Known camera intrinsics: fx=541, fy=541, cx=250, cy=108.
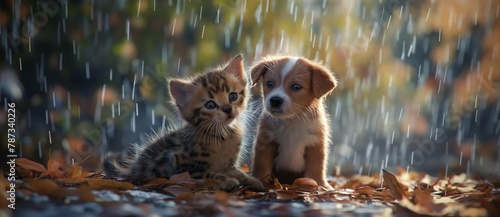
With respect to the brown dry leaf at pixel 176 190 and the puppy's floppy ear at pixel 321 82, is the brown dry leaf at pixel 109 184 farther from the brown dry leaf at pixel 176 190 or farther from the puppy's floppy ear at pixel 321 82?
the puppy's floppy ear at pixel 321 82

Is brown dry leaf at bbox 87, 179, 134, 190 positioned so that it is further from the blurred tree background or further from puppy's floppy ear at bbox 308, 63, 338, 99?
puppy's floppy ear at bbox 308, 63, 338, 99

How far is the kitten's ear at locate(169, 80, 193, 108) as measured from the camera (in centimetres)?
336

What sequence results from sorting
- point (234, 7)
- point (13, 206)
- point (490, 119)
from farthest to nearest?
point (490, 119), point (234, 7), point (13, 206)

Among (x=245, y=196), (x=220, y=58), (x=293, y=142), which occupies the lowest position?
(x=245, y=196)

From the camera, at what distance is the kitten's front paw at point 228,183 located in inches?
120

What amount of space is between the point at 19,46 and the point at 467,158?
5822mm

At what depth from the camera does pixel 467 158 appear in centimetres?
744

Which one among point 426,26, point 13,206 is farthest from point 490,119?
point 13,206

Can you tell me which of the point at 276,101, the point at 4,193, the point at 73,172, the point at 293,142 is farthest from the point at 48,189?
the point at 293,142

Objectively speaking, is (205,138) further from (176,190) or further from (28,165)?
(28,165)

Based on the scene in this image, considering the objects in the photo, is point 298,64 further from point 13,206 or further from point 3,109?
point 3,109

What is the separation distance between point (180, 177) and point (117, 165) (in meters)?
0.86

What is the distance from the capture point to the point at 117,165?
370 centimetres

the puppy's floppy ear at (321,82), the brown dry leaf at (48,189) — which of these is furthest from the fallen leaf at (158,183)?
the puppy's floppy ear at (321,82)
